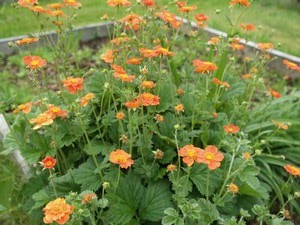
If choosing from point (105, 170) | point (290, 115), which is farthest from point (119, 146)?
point (290, 115)

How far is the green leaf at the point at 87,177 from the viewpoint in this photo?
77.2 inches

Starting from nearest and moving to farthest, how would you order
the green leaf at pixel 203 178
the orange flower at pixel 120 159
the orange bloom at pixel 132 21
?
the orange flower at pixel 120 159 → the green leaf at pixel 203 178 → the orange bloom at pixel 132 21

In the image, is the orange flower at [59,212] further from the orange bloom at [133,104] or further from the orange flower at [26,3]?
the orange flower at [26,3]

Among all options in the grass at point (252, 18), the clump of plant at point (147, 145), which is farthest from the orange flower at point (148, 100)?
the grass at point (252, 18)

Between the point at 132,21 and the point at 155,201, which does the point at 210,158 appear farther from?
the point at 132,21

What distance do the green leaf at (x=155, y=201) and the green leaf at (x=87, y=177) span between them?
0.23 m

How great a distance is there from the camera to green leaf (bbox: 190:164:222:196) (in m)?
1.96

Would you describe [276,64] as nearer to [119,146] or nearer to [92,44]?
[92,44]

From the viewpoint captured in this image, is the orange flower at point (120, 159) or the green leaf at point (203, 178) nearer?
the orange flower at point (120, 159)

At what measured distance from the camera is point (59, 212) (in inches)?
54.6

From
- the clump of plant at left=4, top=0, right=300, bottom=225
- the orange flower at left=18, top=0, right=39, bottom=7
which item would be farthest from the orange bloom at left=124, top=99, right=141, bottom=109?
the orange flower at left=18, top=0, right=39, bottom=7

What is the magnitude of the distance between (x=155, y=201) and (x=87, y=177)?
13.0 inches

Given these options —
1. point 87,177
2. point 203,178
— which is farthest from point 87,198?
point 203,178

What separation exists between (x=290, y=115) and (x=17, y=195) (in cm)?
183
